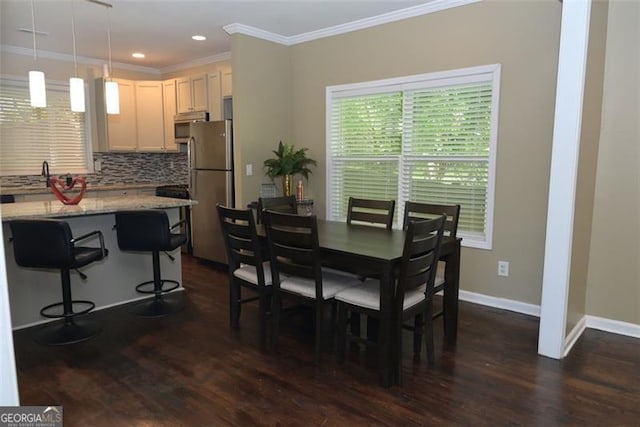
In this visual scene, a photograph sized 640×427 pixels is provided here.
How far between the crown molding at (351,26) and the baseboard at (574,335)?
2.68 m

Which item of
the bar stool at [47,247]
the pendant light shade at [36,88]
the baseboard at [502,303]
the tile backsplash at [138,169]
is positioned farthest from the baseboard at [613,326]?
the tile backsplash at [138,169]

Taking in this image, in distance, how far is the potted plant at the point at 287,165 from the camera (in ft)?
15.2

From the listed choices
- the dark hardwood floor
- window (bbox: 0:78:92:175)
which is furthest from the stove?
the dark hardwood floor

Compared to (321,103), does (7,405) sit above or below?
below

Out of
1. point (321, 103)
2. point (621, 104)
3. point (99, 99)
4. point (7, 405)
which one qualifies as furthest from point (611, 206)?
point (99, 99)

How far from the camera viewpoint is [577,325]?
316cm

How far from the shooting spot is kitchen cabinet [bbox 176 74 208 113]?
570cm

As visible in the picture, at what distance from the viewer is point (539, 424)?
6.93 ft

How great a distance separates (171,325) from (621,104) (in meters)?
3.71

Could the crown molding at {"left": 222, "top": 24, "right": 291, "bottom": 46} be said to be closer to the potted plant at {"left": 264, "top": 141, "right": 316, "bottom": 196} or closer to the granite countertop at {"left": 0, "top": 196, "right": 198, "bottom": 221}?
the potted plant at {"left": 264, "top": 141, "right": 316, "bottom": 196}

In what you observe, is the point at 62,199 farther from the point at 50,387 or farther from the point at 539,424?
the point at 539,424

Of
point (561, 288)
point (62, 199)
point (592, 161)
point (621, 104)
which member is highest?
point (621, 104)

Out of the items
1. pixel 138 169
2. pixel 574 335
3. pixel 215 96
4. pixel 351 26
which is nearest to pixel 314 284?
pixel 574 335

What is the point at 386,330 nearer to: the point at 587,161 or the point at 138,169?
the point at 587,161
